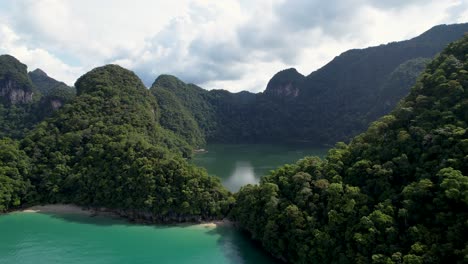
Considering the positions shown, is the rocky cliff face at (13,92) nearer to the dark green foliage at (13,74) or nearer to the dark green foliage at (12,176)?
the dark green foliage at (13,74)

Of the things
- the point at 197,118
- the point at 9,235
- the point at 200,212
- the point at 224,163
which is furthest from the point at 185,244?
the point at 197,118

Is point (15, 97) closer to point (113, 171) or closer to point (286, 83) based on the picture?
point (113, 171)

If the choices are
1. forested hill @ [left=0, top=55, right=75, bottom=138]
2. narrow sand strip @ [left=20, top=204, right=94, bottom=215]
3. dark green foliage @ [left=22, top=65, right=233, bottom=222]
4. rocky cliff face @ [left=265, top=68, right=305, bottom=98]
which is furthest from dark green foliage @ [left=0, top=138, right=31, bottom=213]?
rocky cliff face @ [left=265, top=68, right=305, bottom=98]

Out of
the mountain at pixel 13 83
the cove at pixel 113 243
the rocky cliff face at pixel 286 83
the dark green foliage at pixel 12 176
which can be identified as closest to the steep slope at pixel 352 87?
the rocky cliff face at pixel 286 83

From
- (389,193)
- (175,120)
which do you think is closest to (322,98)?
(175,120)

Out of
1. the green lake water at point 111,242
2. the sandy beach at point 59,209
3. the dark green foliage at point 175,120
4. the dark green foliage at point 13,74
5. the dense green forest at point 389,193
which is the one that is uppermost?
the dark green foliage at point 13,74

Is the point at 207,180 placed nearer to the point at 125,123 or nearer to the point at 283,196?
the point at 283,196

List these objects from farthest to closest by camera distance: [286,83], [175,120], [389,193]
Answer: [286,83] < [175,120] < [389,193]
